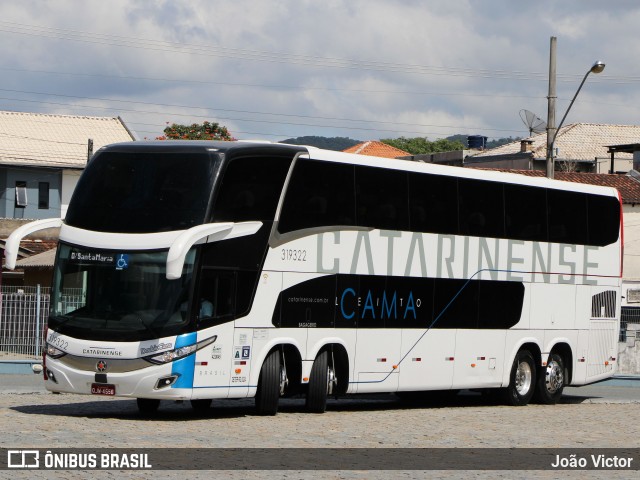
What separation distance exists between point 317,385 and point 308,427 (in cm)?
324

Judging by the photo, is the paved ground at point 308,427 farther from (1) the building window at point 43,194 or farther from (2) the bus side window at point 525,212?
(1) the building window at point 43,194

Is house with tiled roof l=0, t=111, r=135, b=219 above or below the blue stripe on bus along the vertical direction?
above

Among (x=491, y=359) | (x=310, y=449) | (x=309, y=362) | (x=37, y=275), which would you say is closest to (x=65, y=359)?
(x=309, y=362)

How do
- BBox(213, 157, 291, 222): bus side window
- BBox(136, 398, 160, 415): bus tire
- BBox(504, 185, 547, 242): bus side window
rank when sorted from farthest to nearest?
BBox(504, 185, 547, 242): bus side window, BBox(136, 398, 160, 415): bus tire, BBox(213, 157, 291, 222): bus side window

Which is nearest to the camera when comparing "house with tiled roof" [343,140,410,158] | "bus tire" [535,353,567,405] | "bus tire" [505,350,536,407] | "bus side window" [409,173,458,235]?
"bus side window" [409,173,458,235]

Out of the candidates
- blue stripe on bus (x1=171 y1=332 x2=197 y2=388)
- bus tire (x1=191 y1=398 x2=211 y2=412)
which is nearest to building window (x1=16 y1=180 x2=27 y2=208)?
bus tire (x1=191 y1=398 x2=211 y2=412)

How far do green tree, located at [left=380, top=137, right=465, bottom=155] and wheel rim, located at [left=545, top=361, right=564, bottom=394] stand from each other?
4511 inches

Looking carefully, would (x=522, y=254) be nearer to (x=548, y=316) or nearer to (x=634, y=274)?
(x=548, y=316)

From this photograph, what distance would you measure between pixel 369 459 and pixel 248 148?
7109mm

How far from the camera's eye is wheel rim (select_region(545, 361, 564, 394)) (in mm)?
27125

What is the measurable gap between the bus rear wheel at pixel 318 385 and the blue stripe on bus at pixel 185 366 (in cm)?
274

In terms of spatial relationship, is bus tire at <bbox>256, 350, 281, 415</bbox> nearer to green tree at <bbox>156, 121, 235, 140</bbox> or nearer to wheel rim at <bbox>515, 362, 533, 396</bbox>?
wheel rim at <bbox>515, 362, 533, 396</bbox>

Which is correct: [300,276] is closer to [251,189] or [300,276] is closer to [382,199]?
[251,189]

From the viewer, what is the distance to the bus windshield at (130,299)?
19062 millimetres
